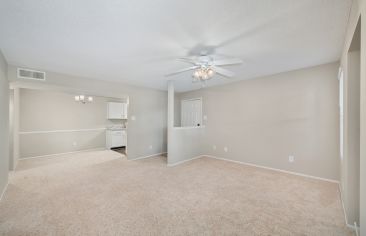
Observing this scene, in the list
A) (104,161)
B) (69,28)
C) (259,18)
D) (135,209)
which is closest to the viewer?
(259,18)

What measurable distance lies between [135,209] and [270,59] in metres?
3.35

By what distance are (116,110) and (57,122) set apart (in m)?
2.09

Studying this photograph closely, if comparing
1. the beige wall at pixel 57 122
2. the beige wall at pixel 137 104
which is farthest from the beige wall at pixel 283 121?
→ the beige wall at pixel 57 122

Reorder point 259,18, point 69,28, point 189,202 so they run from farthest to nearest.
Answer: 1. point 189,202
2. point 69,28
3. point 259,18

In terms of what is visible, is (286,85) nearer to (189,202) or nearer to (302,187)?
(302,187)

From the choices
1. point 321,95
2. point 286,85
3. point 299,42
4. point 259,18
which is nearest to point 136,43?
point 259,18

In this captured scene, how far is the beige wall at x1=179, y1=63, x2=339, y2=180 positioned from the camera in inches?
121

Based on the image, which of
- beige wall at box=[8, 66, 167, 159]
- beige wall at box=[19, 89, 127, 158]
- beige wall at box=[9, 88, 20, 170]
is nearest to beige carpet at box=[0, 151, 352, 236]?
beige wall at box=[9, 88, 20, 170]

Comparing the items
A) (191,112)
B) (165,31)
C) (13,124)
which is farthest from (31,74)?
(191,112)

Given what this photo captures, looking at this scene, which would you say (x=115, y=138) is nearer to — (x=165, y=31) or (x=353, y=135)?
(x=165, y=31)

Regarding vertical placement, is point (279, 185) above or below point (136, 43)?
below

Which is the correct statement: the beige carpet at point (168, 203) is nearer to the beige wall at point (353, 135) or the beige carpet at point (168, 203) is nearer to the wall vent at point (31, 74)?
the beige wall at point (353, 135)

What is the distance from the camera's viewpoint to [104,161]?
4.62 metres

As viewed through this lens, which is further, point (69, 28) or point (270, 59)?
point (270, 59)
